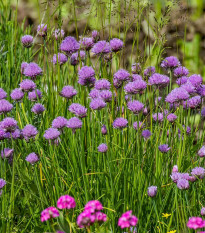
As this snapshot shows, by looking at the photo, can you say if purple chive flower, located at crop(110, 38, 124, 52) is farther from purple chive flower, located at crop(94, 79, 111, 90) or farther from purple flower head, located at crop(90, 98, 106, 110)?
purple flower head, located at crop(90, 98, 106, 110)

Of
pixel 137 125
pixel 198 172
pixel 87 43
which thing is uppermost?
pixel 87 43

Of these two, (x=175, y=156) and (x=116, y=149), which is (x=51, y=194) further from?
(x=175, y=156)

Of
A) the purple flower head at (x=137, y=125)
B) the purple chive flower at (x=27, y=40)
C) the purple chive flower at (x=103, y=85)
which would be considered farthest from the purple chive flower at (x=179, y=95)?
the purple chive flower at (x=27, y=40)

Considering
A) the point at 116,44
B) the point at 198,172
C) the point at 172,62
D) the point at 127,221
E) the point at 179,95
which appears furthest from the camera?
the point at 172,62

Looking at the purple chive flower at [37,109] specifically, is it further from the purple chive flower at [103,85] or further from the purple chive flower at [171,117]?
the purple chive flower at [171,117]

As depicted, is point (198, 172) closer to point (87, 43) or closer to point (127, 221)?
point (127, 221)

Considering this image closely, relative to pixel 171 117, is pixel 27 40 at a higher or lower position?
higher

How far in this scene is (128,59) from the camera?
3.99 meters

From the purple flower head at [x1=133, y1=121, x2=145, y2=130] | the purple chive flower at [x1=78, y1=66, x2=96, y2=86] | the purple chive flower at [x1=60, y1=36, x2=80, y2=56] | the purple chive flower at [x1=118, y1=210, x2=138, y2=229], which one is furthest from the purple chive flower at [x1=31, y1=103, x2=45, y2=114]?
the purple chive flower at [x1=118, y1=210, x2=138, y2=229]

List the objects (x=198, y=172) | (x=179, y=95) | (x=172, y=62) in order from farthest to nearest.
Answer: (x=172, y=62)
(x=179, y=95)
(x=198, y=172)

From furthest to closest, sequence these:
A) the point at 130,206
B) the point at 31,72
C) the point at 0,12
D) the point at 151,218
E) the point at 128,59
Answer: the point at 128,59
the point at 0,12
the point at 31,72
the point at 151,218
the point at 130,206

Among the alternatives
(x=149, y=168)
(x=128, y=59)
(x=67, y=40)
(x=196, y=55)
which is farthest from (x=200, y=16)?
(x=149, y=168)

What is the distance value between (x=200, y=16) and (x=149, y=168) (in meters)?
2.41

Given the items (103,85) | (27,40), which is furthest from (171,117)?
(27,40)
